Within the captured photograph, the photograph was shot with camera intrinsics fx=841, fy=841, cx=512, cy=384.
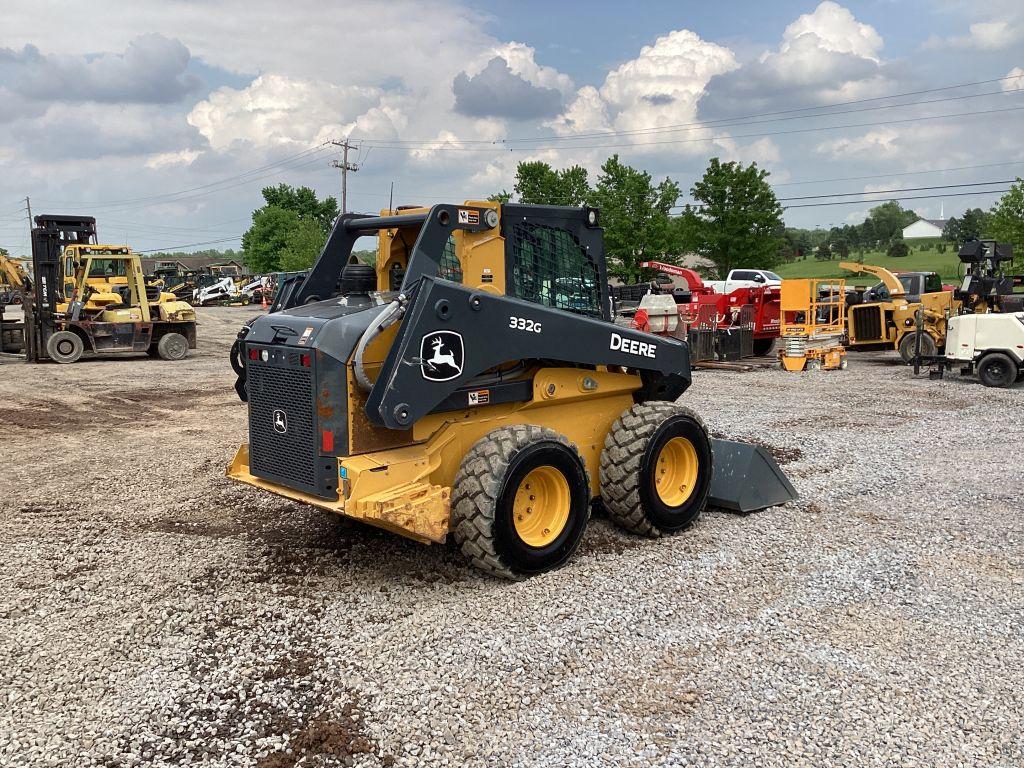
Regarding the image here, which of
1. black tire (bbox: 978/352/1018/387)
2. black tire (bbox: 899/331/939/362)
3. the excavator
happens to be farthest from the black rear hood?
the excavator

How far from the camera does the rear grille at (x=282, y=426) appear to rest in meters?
5.40

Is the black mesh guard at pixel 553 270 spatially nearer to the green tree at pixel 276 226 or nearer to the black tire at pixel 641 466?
the black tire at pixel 641 466

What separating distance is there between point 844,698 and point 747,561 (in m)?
1.95

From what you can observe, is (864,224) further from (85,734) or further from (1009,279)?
(85,734)

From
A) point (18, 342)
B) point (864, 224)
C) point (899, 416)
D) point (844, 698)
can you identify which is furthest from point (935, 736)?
point (864, 224)

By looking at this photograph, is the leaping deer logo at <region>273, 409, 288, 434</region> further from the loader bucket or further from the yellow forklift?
the yellow forklift

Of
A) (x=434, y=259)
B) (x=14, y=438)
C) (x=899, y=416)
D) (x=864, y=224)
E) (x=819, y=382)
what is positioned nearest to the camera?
(x=434, y=259)

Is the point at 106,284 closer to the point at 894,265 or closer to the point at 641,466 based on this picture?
the point at 641,466

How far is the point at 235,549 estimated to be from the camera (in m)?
6.45

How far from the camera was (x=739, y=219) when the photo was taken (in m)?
44.1

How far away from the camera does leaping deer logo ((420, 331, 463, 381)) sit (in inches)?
199

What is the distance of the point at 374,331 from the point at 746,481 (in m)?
3.78

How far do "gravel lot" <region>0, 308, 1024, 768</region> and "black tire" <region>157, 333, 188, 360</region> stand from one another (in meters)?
13.5

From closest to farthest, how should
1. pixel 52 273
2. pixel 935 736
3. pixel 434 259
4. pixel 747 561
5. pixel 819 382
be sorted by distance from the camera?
pixel 935 736
pixel 434 259
pixel 747 561
pixel 819 382
pixel 52 273
